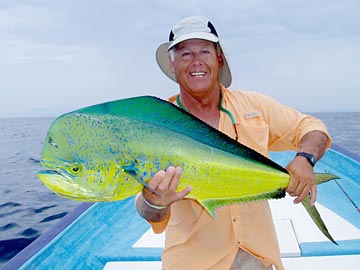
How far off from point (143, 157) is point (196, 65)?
0.88 metres

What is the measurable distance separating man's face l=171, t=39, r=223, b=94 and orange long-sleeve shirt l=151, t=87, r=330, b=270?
0.23m

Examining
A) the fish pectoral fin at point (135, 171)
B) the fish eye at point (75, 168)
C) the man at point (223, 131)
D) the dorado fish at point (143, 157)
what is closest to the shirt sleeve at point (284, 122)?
the man at point (223, 131)

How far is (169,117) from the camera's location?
1604 millimetres

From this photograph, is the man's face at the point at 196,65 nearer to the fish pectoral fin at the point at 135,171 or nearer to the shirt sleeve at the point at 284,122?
the shirt sleeve at the point at 284,122

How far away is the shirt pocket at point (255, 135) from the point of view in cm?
223

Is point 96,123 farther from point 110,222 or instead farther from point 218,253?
point 110,222

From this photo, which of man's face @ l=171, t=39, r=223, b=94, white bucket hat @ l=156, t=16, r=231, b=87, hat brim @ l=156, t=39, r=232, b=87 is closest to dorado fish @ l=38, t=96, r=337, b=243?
man's face @ l=171, t=39, r=223, b=94

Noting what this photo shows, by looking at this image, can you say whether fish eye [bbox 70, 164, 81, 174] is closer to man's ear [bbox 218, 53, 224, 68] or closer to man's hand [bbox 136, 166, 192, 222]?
man's hand [bbox 136, 166, 192, 222]

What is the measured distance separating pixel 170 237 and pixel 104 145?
105 centimetres

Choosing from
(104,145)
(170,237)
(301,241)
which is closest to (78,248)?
(170,237)

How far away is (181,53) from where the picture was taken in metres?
2.25

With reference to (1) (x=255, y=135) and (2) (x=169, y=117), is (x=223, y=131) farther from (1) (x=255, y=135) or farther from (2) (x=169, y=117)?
(2) (x=169, y=117)

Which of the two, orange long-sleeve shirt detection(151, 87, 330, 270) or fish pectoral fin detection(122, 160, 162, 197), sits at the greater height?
fish pectoral fin detection(122, 160, 162, 197)

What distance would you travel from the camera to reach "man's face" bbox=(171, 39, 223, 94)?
2.17m
